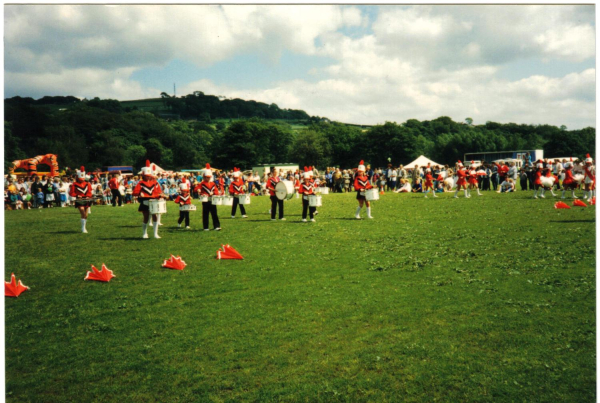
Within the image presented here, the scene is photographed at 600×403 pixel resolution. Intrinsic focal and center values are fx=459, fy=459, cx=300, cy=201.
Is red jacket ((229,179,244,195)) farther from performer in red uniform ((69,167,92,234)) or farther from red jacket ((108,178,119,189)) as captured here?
red jacket ((108,178,119,189))

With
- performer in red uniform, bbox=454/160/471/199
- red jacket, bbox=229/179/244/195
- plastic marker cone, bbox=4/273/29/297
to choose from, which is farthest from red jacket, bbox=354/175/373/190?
plastic marker cone, bbox=4/273/29/297

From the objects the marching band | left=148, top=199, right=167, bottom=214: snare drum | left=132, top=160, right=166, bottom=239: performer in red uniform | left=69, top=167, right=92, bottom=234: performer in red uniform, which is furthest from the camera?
left=69, top=167, right=92, bottom=234: performer in red uniform

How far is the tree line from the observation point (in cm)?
8331

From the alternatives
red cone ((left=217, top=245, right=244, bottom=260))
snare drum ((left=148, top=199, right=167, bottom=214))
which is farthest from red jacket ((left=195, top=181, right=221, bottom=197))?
red cone ((left=217, top=245, right=244, bottom=260))

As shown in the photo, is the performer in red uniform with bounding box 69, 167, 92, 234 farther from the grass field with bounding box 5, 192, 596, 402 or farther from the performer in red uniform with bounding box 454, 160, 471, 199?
the performer in red uniform with bounding box 454, 160, 471, 199

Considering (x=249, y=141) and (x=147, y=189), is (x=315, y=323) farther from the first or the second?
(x=249, y=141)

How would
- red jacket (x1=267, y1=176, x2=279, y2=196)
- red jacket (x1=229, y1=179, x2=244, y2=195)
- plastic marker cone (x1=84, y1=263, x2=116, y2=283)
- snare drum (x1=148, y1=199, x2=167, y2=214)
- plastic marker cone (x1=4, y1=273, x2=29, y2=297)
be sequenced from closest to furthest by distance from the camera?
plastic marker cone (x1=4, y1=273, x2=29, y2=297) → plastic marker cone (x1=84, y1=263, x2=116, y2=283) → snare drum (x1=148, y1=199, x2=167, y2=214) → red jacket (x1=267, y1=176, x2=279, y2=196) → red jacket (x1=229, y1=179, x2=244, y2=195)

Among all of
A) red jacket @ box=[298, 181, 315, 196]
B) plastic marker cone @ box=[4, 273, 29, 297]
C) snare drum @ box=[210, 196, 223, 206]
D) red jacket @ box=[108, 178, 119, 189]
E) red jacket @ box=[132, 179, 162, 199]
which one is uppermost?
red jacket @ box=[108, 178, 119, 189]

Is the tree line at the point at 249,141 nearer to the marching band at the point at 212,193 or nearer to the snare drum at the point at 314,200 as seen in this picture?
the marching band at the point at 212,193

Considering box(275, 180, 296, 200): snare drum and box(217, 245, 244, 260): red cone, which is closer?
box(217, 245, 244, 260): red cone

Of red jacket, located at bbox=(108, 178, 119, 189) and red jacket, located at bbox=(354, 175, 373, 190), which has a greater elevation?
red jacket, located at bbox=(108, 178, 119, 189)

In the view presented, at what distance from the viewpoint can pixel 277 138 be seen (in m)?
131

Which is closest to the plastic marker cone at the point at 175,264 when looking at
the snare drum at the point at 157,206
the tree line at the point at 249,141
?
the snare drum at the point at 157,206

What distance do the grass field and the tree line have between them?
6635cm
